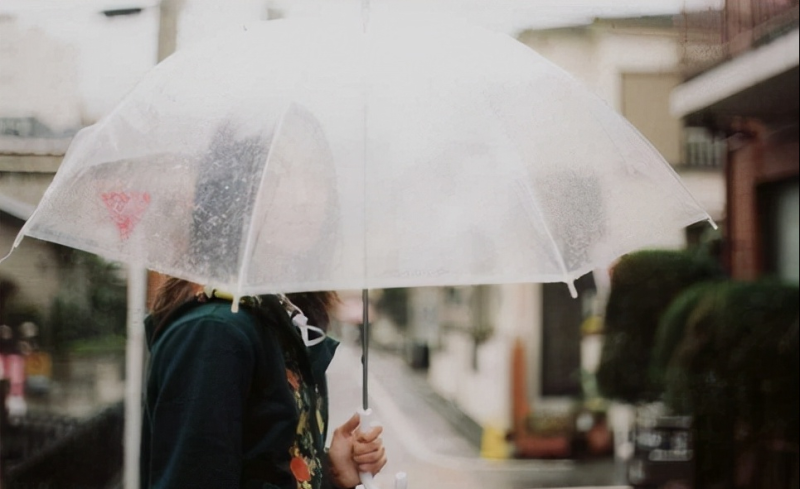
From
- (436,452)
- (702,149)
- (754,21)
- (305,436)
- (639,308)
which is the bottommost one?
(436,452)

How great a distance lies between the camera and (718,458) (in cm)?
372

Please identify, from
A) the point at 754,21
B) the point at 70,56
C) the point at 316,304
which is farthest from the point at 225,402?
the point at 754,21

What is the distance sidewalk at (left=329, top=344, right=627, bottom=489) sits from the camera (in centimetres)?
655

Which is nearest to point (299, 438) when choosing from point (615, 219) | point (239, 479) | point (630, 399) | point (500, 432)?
point (239, 479)

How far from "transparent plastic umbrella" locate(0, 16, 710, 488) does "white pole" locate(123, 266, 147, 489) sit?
2.11 metres

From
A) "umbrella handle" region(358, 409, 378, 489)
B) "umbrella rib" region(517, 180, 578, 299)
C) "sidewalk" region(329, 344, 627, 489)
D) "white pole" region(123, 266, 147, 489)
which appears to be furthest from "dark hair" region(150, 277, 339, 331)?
"sidewalk" region(329, 344, 627, 489)

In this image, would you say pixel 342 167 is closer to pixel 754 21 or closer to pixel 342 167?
pixel 342 167

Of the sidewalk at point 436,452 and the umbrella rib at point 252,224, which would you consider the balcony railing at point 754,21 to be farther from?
the sidewalk at point 436,452

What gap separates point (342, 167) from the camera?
1369 mm

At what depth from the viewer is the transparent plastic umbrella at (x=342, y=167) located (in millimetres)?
1370

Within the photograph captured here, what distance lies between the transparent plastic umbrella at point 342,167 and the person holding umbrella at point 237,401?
0.13 meters

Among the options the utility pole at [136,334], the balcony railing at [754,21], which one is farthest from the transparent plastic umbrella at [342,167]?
the balcony railing at [754,21]

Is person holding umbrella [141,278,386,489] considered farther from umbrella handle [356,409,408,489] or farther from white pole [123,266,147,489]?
white pole [123,266,147,489]

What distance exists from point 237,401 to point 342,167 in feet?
1.44
